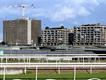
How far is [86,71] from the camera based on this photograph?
24.7m

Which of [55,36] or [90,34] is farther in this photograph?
[55,36]

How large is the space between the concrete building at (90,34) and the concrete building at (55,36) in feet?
20.1

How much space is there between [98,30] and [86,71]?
468 feet

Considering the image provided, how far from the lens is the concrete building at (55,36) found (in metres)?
173

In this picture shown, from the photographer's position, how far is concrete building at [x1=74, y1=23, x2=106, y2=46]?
160900mm

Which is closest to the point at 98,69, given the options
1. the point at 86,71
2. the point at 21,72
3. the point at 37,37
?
the point at 86,71

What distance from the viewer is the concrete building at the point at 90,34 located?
160900mm

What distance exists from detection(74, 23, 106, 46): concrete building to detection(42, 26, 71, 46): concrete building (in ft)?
20.1

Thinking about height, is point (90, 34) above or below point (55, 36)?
above

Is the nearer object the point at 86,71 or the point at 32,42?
the point at 86,71

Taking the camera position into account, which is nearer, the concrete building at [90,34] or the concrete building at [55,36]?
the concrete building at [90,34]

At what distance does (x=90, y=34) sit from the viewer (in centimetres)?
16712

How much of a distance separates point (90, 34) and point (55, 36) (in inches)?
726

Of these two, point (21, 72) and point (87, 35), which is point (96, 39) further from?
point (21, 72)
